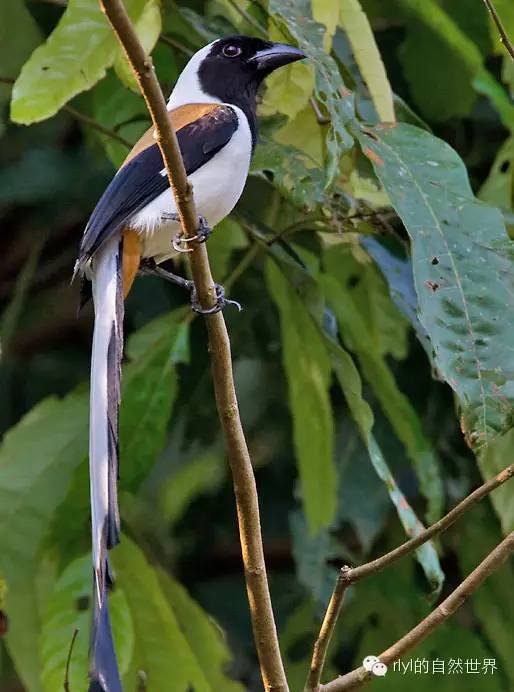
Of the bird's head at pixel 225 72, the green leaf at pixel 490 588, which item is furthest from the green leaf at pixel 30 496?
the green leaf at pixel 490 588

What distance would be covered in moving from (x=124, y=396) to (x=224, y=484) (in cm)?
100

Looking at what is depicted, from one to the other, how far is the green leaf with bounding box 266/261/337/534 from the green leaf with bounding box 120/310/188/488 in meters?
0.27

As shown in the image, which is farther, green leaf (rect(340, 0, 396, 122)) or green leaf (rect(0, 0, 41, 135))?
green leaf (rect(0, 0, 41, 135))

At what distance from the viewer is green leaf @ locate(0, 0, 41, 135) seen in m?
3.04

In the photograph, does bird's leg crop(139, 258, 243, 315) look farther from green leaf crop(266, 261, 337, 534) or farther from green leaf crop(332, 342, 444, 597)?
green leaf crop(266, 261, 337, 534)

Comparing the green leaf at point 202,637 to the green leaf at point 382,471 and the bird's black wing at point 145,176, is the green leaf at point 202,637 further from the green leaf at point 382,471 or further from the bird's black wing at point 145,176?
the bird's black wing at point 145,176

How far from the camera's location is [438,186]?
2391 mm

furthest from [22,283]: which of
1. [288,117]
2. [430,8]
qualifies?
[430,8]

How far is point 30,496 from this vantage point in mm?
2688

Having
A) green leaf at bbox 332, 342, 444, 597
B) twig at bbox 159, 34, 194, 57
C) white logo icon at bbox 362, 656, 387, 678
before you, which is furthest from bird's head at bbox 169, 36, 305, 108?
white logo icon at bbox 362, 656, 387, 678

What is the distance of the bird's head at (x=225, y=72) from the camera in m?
2.79

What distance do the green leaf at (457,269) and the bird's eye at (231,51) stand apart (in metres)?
0.48

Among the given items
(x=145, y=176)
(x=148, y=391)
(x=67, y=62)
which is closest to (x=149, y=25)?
(x=67, y=62)

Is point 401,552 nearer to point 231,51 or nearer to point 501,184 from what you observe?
point 501,184
